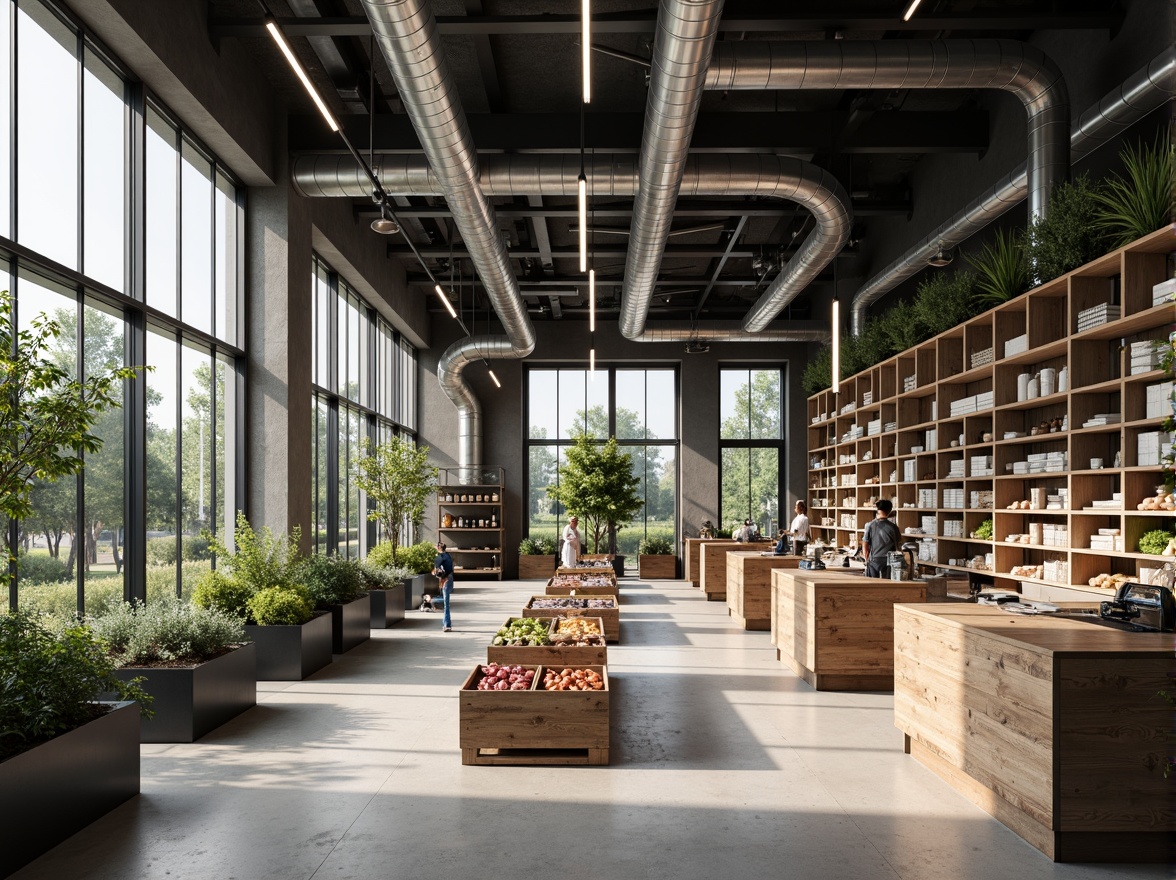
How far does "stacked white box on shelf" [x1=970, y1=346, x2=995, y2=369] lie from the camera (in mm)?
9242

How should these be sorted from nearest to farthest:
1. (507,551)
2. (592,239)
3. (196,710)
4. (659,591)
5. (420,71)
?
1. (196,710)
2. (420,71)
3. (592,239)
4. (659,591)
5. (507,551)

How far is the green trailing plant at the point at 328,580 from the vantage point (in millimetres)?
9234

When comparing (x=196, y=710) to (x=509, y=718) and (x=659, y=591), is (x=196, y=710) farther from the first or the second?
(x=659, y=591)

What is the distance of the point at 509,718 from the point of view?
533cm

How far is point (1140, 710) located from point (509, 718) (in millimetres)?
3241

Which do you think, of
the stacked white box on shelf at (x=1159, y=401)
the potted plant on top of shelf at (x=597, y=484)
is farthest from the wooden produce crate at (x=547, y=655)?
the potted plant on top of shelf at (x=597, y=484)

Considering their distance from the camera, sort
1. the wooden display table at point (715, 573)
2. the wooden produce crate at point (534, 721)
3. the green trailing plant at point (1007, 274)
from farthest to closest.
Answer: the wooden display table at point (715, 573), the green trailing plant at point (1007, 274), the wooden produce crate at point (534, 721)

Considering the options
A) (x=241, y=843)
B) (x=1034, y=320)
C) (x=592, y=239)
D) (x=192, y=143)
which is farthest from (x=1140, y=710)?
(x=592, y=239)

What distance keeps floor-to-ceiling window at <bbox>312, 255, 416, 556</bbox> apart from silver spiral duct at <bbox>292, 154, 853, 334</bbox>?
8.23 ft

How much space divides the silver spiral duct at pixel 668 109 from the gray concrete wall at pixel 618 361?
29.2ft

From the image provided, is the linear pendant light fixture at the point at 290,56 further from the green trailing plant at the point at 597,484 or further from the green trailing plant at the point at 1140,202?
the green trailing plant at the point at 597,484

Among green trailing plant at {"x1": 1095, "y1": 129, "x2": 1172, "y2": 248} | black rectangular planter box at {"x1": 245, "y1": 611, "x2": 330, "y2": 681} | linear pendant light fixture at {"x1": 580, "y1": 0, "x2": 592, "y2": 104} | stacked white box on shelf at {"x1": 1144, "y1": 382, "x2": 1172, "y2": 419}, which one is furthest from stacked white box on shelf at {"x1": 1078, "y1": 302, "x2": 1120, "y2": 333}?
black rectangular planter box at {"x1": 245, "y1": 611, "x2": 330, "y2": 681}

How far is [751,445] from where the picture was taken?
20672 millimetres

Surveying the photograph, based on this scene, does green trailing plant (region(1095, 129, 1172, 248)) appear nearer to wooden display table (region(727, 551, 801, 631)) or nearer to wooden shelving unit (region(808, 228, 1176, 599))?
wooden shelving unit (region(808, 228, 1176, 599))
